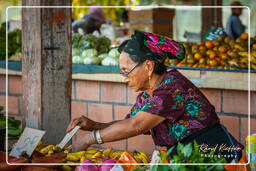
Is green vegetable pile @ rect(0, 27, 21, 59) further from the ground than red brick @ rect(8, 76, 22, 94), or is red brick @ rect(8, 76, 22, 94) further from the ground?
green vegetable pile @ rect(0, 27, 21, 59)

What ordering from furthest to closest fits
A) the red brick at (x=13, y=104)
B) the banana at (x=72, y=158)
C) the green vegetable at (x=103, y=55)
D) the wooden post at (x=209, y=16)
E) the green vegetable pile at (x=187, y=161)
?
1. the wooden post at (x=209, y=16)
2. the red brick at (x=13, y=104)
3. the green vegetable at (x=103, y=55)
4. the banana at (x=72, y=158)
5. the green vegetable pile at (x=187, y=161)

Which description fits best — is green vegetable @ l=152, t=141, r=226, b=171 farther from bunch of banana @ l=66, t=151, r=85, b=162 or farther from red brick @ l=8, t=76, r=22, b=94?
red brick @ l=8, t=76, r=22, b=94

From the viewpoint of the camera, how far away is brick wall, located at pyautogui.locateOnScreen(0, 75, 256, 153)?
4.09 metres

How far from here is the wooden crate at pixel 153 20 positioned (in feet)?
20.0

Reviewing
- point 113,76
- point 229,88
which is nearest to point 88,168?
point 229,88

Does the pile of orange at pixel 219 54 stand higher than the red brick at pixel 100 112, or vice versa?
the pile of orange at pixel 219 54

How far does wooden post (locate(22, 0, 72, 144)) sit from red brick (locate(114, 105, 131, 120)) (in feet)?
Answer: 5.01

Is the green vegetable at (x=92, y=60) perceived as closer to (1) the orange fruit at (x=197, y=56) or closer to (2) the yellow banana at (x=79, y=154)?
(1) the orange fruit at (x=197, y=56)

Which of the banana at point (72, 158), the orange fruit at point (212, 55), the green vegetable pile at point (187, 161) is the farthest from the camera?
the orange fruit at point (212, 55)

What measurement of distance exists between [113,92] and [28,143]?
224 cm

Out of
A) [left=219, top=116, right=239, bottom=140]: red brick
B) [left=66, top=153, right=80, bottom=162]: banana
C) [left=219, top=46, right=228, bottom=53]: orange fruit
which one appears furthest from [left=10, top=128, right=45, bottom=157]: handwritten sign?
[left=219, top=46, right=228, bottom=53]: orange fruit

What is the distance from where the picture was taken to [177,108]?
272 cm

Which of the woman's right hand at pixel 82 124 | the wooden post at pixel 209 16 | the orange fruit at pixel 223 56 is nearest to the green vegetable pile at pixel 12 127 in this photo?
the woman's right hand at pixel 82 124

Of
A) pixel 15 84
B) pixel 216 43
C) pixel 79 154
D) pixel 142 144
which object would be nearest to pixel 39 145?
pixel 79 154
